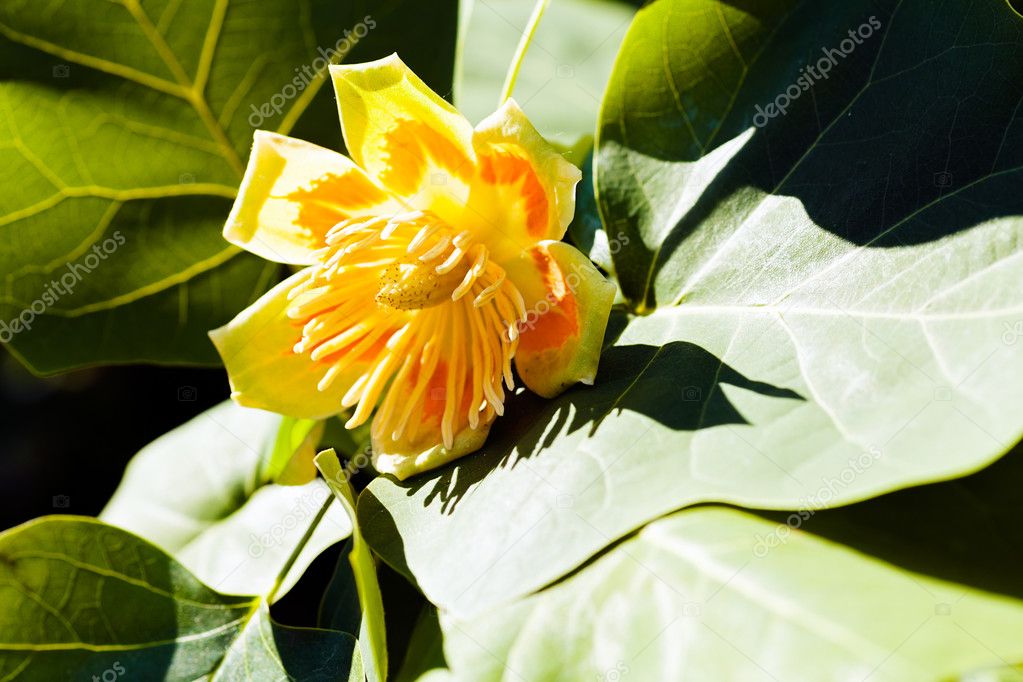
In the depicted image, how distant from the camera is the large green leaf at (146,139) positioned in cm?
80

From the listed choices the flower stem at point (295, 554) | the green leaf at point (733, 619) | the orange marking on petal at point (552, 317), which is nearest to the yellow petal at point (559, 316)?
the orange marking on petal at point (552, 317)

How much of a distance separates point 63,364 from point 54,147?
0.22 meters

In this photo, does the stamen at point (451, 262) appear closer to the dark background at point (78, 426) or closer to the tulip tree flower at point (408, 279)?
the tulip tree flower at point (408, 279)

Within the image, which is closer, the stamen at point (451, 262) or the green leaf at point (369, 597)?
the green leaf at point (369, 597)

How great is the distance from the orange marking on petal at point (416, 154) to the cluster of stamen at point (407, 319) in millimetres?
32

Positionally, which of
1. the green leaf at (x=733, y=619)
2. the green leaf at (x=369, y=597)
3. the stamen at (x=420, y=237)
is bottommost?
the green leaf at (x=733, y=619)

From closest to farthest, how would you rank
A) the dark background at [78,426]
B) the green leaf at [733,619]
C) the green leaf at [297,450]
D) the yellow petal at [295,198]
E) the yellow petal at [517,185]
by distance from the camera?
1. the green leaf at [733,619]
2. the yellow petal at [517,185]
3. the yellow petal at [295,198]
4. the green leaf at [297,450]
5. the dark background at [78,426]

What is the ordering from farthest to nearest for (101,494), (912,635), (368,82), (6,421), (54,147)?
(6,421)
(101,494)
(54,147)
(368,82)
(912,635)

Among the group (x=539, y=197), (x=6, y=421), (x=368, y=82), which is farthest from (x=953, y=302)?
(x=6, y=421)

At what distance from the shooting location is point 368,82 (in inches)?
27.0

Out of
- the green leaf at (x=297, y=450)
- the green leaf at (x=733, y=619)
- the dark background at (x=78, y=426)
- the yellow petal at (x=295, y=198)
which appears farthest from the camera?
the dark background at (x=78, y=426)

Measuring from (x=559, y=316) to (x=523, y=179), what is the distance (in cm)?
11

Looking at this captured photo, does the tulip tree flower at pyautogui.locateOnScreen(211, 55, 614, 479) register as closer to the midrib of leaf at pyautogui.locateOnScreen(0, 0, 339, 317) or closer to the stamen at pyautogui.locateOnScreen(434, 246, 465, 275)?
the stamen at pyautogui.locateOnScreen(434, 246, 465, 275)

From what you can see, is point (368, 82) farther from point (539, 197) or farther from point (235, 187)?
point (235, 187)
